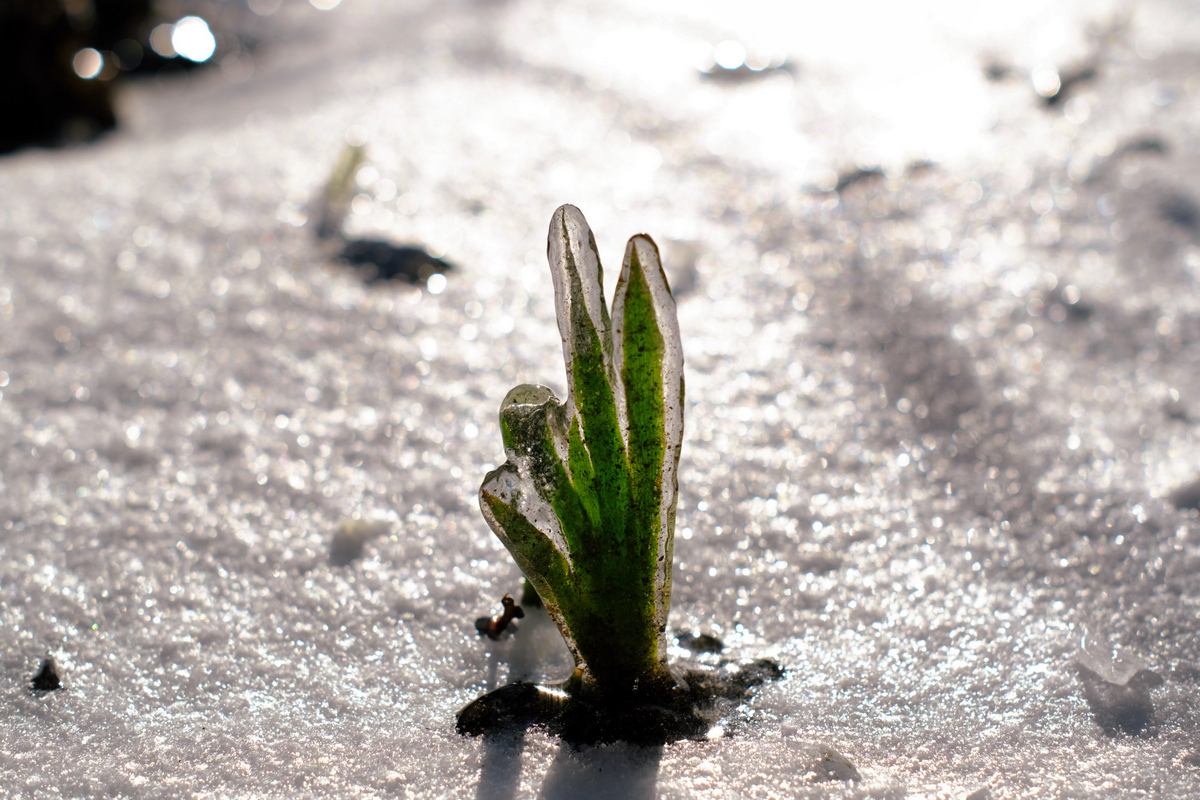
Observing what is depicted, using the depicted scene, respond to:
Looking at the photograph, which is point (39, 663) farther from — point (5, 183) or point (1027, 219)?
point (1027, 219)

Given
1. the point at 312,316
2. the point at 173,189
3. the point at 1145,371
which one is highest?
the point at 173,189

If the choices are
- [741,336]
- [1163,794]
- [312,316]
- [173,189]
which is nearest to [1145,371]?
[741,336]

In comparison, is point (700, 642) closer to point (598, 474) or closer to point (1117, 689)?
point (598, 474)

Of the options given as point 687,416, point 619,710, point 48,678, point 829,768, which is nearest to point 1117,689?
point 829,768

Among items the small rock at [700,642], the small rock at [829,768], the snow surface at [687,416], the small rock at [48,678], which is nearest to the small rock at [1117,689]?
the snow surface at [687,416]

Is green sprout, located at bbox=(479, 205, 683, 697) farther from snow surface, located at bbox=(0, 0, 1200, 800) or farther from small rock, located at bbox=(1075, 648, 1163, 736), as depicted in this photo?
small rock, located at bbox=(1075, 648, 1163, 736)

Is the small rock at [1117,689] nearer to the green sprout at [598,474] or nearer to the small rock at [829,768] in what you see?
the small rock at [829,768]
